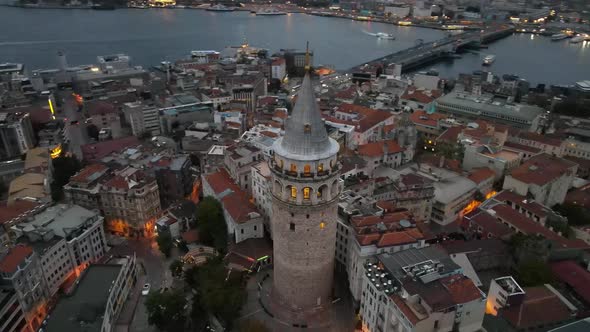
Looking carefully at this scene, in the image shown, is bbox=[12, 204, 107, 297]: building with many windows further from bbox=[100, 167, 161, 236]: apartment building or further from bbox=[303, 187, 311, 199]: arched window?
bbox=[303, 187, 311, 199]: arched window

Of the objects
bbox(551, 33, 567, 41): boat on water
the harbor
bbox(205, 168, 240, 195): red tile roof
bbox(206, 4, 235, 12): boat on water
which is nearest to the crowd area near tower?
bbox(205, 168, 240, 195): red tile roof

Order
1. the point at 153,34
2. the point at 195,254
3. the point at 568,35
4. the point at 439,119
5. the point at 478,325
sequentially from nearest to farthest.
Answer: the point at 478,325
the point at 195,254
the point at 439,119
the point at 153,34
the point at 568,35

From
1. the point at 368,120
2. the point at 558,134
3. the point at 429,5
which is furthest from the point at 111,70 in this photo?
the point at 429,5

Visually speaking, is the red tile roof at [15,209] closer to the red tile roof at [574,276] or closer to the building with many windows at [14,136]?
the building with many windows at [14,136]

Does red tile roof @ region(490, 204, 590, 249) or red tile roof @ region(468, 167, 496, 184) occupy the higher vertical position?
red tile roof @ region(490, 204, 590, 249)

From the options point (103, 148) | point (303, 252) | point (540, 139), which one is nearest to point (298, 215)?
point (303, 252)

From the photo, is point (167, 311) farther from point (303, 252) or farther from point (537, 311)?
point (537, 311)

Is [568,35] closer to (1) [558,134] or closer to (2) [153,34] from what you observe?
(1) [558,134]
